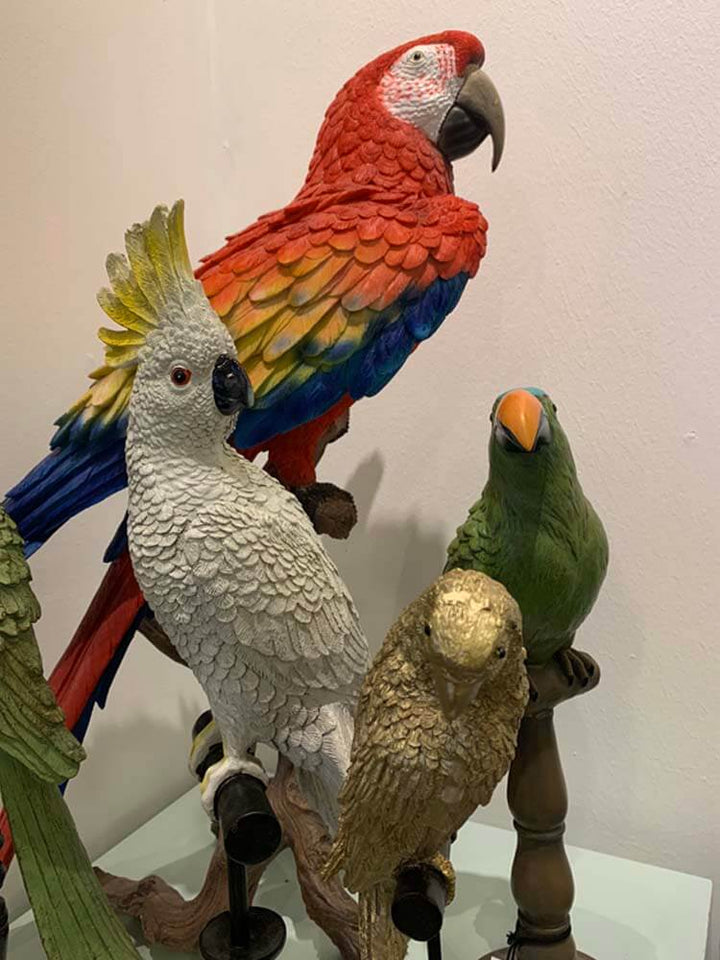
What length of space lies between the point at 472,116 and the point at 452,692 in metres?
0.44

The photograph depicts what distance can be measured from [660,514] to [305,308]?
39 centimetres

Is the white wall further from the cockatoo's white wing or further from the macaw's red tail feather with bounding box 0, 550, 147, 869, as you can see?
the cockatoo's white wing

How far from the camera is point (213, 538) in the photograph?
0.44 m

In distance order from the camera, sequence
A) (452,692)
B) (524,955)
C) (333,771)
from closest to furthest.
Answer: (452,692) < (333,771) < (524,955)

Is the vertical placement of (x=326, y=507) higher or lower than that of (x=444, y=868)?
higher

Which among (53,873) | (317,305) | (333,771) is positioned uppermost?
(317,305)

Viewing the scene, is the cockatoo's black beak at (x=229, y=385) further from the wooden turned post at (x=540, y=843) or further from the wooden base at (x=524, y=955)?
the wooden base at (x=524, y=955)

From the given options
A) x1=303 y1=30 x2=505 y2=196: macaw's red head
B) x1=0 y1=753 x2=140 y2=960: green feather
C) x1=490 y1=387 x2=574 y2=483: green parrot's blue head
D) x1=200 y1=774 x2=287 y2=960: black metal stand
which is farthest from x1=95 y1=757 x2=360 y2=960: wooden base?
x1=303 y1=30 x2=505 y2=196: macaw's red head

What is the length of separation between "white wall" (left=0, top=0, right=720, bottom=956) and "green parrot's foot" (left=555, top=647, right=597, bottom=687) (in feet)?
0.82

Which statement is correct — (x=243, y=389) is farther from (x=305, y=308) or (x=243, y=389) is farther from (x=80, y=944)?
(x=80, y=944)

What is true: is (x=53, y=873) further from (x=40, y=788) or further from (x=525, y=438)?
(x=525, y=438)

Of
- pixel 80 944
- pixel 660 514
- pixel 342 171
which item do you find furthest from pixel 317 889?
pixel 342 171

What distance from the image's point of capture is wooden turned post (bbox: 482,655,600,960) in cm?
56

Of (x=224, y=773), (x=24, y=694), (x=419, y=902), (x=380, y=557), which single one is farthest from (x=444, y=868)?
(x=380, y=557)
